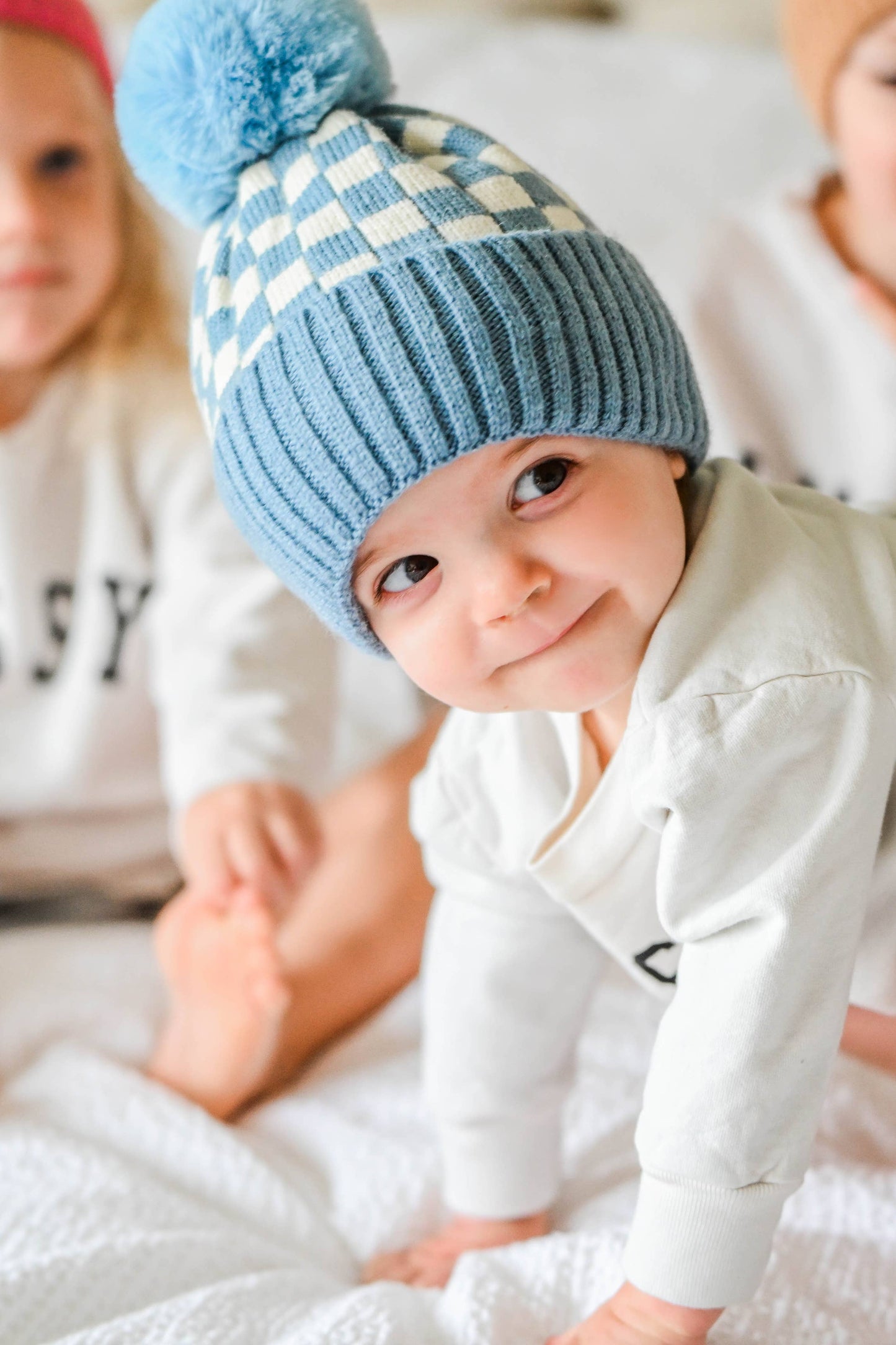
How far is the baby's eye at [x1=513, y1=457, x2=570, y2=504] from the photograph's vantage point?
0.53 metres

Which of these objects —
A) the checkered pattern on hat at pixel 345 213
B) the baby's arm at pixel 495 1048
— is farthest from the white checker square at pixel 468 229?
the baby's arm at pixel 495 1048

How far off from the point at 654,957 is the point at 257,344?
14.5 inches

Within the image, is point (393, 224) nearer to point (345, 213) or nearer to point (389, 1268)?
point (345, 213)

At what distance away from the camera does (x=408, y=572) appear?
0.54m

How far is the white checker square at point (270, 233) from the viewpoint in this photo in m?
0.53

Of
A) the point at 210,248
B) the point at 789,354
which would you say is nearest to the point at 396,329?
the point at 210,248

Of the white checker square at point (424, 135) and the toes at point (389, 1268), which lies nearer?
the white checker square at point (424, 135)

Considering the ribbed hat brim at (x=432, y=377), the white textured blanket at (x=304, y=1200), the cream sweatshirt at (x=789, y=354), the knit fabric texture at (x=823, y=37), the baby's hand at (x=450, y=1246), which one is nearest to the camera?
the ribbed hat brim at (x=432, y=377)

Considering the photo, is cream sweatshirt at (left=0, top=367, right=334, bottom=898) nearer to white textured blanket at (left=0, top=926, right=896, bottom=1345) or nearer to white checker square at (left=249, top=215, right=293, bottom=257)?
white textured blanket at (left=0, top=926, right=896, bottom=1345)

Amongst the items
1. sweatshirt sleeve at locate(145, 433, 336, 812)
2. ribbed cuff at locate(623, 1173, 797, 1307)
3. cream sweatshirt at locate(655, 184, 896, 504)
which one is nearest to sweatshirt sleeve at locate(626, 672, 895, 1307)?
ribbed cuff at locate(623, 1173, 797, 1307)

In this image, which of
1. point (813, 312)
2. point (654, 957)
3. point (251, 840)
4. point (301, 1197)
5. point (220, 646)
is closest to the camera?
point (654, 957)

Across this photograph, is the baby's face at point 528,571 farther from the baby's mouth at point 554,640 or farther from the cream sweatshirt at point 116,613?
the cream sweatshirt at point 116,613

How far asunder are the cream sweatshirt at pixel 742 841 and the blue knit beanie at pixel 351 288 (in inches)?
3.5

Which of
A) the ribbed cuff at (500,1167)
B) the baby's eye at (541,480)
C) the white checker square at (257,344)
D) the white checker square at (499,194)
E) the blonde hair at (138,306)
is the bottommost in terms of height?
the ribbed cuff at (500,1167)
